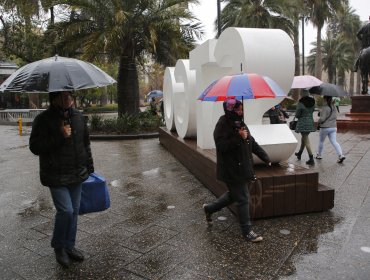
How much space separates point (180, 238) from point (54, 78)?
216 centimetres

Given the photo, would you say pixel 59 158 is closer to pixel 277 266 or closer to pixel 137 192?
pixel 277 266

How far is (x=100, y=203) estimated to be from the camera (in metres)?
3.81

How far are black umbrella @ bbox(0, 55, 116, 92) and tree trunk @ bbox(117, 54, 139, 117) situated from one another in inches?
444

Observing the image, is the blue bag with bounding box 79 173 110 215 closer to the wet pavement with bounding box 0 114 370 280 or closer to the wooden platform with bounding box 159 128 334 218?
the wet pavement with bounding box 0 114 370 280

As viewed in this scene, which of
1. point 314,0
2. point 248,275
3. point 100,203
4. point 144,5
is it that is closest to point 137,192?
point 100,203

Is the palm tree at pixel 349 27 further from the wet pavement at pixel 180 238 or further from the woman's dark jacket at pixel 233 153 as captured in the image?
the woman's dark jacket at pixel 233 153

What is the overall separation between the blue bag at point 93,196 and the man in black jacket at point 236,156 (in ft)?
4.07

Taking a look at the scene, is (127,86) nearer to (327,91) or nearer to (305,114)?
(305,114)

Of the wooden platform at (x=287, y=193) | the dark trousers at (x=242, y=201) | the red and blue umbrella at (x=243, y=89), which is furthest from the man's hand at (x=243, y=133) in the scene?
the wooden platform at (x=287, y=193)

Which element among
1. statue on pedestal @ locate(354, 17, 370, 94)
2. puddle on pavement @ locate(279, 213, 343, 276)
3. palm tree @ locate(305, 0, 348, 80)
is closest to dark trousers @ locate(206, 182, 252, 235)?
puddle on pavement @ locate(279, 213, 343, 276)

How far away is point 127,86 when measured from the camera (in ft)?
48.6

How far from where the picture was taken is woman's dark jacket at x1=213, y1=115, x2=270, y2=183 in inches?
149

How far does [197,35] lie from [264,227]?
11.7m

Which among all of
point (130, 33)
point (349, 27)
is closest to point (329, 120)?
point (130, 33)
